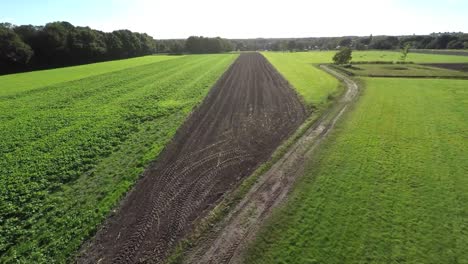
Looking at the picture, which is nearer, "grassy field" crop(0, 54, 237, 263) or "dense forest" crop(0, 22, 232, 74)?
"grassy field" crop(0, 54, 237, 263)

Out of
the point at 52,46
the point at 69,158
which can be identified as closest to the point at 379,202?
the point at 69,158

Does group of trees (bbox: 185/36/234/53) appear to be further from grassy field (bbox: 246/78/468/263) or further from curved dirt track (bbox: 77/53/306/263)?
grassy field (bbox: 246/78/468/263)

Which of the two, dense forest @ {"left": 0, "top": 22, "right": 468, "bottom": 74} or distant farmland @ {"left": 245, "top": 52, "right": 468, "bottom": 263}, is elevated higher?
dense forest @ {"left": 0, "top": 22, "right": 468, "bottom": 74}

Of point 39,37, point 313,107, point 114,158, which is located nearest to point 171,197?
point 114,158

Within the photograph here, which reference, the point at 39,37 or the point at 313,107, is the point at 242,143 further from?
the point at 39,37

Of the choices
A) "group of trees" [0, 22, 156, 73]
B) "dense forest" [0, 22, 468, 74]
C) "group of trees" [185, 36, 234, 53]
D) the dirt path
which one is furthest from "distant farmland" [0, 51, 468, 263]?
"group of trees" [185, 36, 234, 53]

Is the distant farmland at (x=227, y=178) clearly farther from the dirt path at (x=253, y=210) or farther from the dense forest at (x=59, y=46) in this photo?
the dense forest at (x=59, y=46)

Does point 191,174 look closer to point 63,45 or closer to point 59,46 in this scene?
point 59,46

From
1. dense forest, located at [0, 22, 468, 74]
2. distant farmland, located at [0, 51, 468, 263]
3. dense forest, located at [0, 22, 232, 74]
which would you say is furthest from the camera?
dense forest, located at [0, 22, 468, 74]

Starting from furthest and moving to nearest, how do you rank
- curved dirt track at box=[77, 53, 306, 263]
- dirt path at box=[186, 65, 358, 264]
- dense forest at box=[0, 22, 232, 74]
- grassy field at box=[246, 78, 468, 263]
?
dense forest at box=[0, 22, 232, 74] → curved dirt track at box=[77, 53, 306, 263] → dirt path at box=[186, 65, 358, 264] → grassy field at box=[246, 78, 468, 263]
